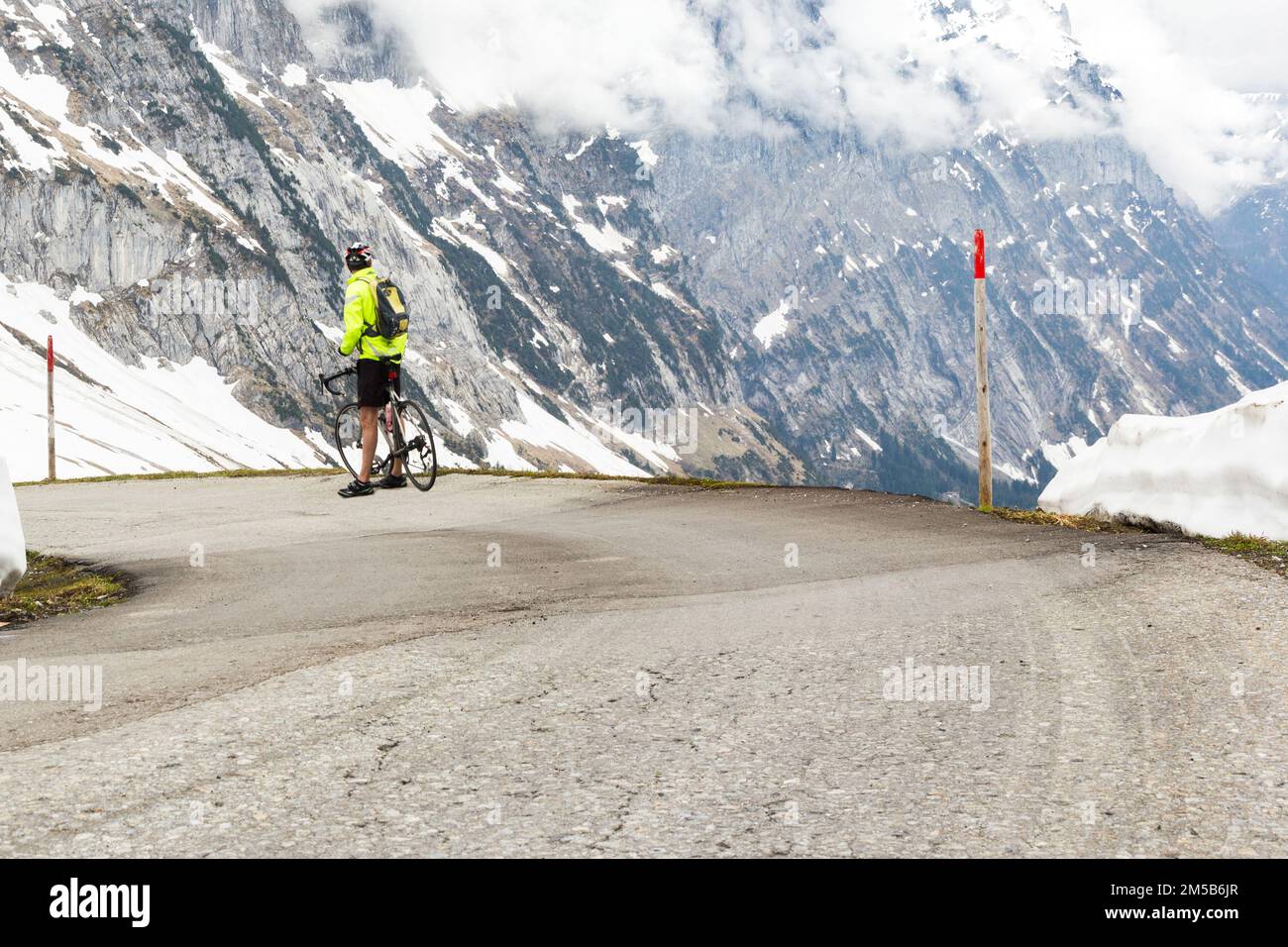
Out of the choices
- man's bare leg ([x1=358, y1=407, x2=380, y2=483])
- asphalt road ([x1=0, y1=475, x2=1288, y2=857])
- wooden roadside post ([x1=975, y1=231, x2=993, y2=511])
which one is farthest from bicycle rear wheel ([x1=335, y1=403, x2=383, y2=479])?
wooden roadside post ([x1=975, y1=231, x2=993, y2=511])

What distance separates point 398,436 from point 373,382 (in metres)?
1.26

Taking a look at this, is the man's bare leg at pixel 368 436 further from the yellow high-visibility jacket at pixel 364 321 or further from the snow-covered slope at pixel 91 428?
the snow-covered slope at pixel 91 428

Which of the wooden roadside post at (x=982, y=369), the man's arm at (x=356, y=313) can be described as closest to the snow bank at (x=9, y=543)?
the man's arm at (x=356, y=313)

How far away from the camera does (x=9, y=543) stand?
10.5 meters

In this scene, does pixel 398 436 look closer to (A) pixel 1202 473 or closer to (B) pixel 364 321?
(B) pixel 364 321

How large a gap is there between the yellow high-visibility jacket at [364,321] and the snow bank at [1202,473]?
10681mm

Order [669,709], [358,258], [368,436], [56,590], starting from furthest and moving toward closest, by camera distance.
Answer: [368,436] → [358,258] → [56,590] → [669,709]

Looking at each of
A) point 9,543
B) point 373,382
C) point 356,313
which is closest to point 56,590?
point 9,543

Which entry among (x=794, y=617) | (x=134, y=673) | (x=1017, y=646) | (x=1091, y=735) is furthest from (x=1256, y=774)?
(x=134, y=673)

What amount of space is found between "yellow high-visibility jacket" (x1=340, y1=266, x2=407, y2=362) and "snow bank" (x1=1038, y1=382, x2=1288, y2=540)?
35.0 feet

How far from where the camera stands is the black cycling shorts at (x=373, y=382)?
1891 centimetres

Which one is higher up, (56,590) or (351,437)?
(351,437)

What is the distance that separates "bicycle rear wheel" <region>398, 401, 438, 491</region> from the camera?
778 inches
